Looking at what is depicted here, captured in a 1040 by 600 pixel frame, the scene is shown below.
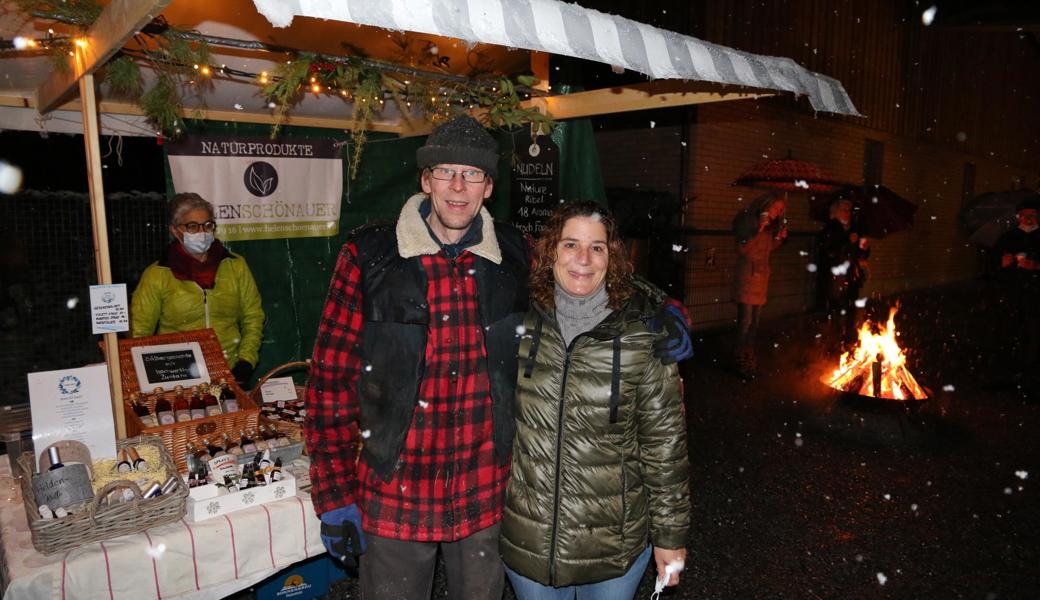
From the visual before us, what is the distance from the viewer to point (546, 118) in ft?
15.5

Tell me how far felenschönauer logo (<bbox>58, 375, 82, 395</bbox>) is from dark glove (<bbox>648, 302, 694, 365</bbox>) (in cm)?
255

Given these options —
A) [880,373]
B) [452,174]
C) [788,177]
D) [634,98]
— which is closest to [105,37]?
[452,174]

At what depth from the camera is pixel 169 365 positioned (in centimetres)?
383

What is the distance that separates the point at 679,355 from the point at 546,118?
287 centimetres

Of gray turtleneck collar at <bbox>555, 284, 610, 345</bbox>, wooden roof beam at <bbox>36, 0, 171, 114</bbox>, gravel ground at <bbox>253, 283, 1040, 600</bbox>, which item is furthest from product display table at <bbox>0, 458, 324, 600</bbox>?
wooden roof beam at <bbox>36, 0, 171, 114</bbox>

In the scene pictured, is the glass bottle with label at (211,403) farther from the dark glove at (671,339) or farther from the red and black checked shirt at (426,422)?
the dark glove at (671,339)

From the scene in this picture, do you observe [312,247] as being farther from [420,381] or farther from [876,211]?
[876,211]

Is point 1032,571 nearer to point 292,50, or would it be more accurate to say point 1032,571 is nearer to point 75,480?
point 75,480

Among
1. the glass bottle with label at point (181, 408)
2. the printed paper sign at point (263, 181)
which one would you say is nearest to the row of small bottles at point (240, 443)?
the glass bottle with label at point (181, 408)

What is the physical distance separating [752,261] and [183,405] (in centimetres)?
725

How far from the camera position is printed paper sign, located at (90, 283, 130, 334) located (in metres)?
3.23

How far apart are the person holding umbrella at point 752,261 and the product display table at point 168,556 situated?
23.4 ft

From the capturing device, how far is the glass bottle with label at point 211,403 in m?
3.51

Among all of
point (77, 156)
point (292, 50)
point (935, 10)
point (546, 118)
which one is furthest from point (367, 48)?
point (935, 10)
